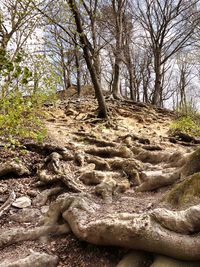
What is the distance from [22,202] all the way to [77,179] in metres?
1.32

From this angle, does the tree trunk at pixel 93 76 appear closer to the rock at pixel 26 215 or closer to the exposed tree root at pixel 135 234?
the rock at pixel 26 215

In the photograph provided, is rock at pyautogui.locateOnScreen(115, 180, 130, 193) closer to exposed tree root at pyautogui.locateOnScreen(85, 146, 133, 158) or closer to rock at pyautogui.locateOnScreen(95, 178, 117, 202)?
rock at pyautogui.locateOnScreen(95, 178, 117, 202)

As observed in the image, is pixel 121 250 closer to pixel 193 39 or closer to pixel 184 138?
pixel 184 138

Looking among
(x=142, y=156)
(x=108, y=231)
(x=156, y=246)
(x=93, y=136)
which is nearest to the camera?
(x=156, y=246)

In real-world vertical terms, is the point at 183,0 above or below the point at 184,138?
above

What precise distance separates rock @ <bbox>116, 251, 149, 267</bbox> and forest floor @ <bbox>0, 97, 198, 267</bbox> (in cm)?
4

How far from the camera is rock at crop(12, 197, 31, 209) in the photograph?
3.05m

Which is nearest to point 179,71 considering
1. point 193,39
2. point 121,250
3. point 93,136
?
point 193,39

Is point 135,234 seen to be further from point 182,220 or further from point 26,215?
point 26,215

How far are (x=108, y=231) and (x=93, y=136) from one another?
5223mm

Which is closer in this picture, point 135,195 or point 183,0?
point 135,195

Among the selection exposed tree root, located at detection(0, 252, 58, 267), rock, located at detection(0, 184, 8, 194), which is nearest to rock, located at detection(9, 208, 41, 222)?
rock, located at detection(0, 184, 8, 194)

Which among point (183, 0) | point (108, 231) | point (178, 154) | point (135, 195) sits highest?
point (183, 0)

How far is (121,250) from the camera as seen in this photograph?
1802mm
